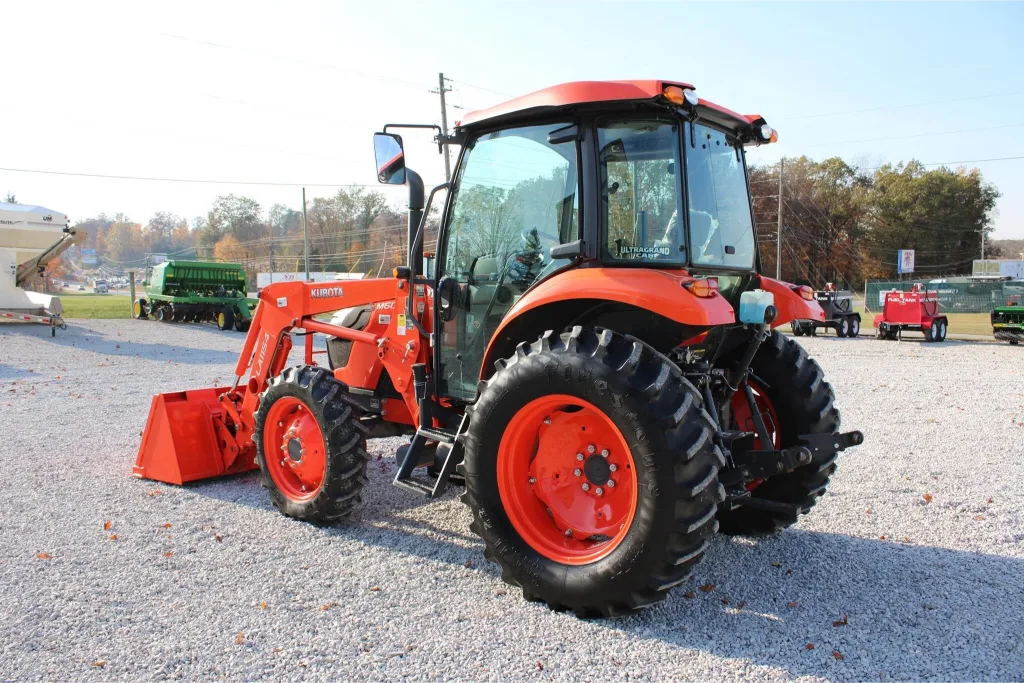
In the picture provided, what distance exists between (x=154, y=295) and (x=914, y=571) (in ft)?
88.7

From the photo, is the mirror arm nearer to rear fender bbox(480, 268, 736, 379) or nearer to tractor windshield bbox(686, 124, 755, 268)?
rear fender bbox(480, 268, 736, 379)

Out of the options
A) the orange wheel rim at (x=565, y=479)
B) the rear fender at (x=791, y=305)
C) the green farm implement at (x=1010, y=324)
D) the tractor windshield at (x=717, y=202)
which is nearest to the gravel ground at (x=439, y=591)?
the orange wheel rim at (x=565, y=479)

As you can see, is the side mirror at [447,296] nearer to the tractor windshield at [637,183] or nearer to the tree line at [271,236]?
the tractor windshield at [637,183]

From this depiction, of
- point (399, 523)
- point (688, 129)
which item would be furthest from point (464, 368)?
point (688, 129)

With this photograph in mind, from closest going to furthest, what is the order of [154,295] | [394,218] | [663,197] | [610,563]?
[610,563], [663,197], [154,295], [394,218]

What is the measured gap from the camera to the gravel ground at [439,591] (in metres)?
3.10

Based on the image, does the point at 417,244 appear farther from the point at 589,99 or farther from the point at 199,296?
the point at 199,296

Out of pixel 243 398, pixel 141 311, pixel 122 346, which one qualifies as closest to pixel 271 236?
pixel 141 311

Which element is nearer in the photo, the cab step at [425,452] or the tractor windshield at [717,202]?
the tractor windshield at [717,202]

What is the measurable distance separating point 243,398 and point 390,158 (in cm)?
269

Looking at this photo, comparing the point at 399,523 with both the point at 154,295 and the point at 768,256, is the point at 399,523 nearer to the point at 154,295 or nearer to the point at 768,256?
the point at 154,295

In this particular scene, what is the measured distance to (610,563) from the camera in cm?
337

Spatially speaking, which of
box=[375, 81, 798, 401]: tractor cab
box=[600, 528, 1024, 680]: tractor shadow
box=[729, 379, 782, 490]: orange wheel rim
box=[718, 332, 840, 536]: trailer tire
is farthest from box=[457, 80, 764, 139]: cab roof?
box=[600, 528, 1024, 680]: tractor shadow

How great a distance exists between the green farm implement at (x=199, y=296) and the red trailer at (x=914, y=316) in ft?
67.1
